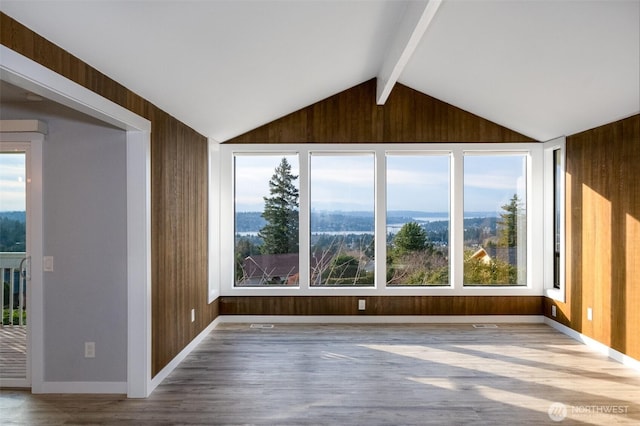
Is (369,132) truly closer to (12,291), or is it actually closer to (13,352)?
(12,291)

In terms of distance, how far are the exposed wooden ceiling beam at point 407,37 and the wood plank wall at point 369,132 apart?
774 millimetres

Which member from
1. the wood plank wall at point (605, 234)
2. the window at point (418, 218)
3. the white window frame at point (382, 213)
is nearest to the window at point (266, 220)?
the white window frame at point (382, 213)

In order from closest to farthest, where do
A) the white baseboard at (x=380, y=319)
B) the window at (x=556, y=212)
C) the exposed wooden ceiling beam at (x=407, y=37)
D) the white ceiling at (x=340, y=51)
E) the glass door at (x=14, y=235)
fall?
the white ceiling at (x=340, y=51), the exposed wooden ceiling beam at (x=407, y=37), the glass door at (x=14, y=235), the window at (x=556, y=212), the white baseboard at (x=380, y=319)

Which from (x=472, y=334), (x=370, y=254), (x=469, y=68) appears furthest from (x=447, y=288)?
(x=469, y=68)

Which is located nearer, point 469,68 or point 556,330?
point 469,68

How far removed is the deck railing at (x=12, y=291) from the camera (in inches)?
154

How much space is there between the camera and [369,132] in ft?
18.6

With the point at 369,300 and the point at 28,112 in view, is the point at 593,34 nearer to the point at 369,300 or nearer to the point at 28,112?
the point at 369,300

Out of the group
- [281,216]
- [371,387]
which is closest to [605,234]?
[371,387]

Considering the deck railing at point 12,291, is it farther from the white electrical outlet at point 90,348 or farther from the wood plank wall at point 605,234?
the wood plank wall at point 605,234

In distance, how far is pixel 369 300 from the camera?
5656mm

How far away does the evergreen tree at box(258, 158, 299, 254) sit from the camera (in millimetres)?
5762

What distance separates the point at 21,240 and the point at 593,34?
16.0 ft

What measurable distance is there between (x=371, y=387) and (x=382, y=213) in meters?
2.66
